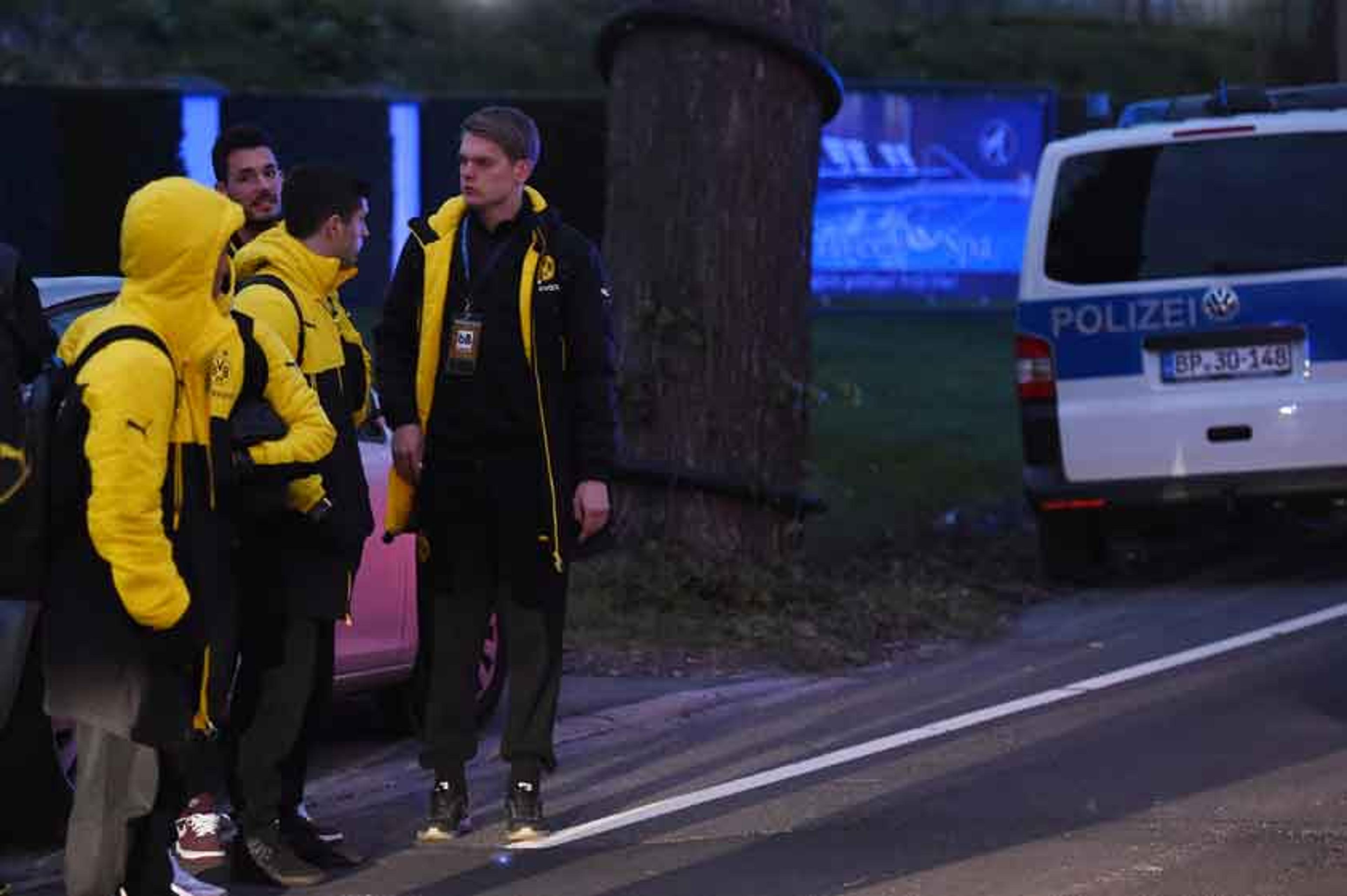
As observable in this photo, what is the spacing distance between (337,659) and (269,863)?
1546 millimetres

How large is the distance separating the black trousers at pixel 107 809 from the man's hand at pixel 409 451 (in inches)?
58.6

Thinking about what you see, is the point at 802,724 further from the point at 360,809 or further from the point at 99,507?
the point at 99,507

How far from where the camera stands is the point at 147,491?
583cm

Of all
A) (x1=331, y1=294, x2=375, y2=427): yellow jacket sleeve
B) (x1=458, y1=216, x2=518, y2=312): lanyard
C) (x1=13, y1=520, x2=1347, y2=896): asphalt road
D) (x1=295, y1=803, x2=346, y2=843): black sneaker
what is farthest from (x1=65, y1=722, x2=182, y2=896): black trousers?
(x1=458, y1=216, x2=518, y2=312): lanyard

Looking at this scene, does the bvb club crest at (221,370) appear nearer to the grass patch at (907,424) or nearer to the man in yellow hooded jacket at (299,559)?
the man in yellow hooded jacket at (299,559)

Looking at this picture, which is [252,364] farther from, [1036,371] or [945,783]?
[1036,371]

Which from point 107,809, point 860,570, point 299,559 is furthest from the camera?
point 860,570

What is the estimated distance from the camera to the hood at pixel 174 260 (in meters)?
6.02

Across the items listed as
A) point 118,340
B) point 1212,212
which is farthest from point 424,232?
point 1212,212

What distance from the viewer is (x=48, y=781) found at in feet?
25.1

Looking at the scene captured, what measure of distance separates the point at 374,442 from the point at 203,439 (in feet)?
9.61

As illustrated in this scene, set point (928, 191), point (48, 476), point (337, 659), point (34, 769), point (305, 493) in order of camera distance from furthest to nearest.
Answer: point (928, 191) → point (337, 659) → point (34, 769) → point (305, 493) → point (48, 476)

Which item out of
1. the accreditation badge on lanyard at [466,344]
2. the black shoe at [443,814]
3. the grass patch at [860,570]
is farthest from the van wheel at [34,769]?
the grass patch at [860,570]

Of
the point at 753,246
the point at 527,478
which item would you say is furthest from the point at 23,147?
the point at 527,478
